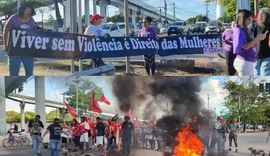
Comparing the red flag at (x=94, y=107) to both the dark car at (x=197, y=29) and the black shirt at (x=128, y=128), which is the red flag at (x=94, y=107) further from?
the dark car at (x=197, y=29)

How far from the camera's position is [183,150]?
3359 mm

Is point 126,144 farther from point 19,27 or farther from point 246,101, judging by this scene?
point 19,27

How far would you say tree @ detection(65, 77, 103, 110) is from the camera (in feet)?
11.1

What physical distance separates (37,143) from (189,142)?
1.16 metres

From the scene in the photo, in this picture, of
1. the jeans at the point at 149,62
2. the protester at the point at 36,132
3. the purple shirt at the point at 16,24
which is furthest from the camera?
the jeans at the point at 149,62

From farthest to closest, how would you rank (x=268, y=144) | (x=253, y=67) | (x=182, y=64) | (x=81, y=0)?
(x=182, y=64), (x=81, y=0), (x=253, y=67), (x=268, y=144)

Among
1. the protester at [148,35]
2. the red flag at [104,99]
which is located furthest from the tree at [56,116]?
the protester at [148,35]

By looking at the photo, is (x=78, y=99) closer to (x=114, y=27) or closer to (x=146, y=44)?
(x=146, y=44)

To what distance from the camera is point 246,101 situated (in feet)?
10.9

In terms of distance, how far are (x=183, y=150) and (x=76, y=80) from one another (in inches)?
38.2

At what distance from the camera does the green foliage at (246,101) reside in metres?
3.30

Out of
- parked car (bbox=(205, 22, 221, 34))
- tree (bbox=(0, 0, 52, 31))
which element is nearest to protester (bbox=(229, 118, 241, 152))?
tree (bbox=(0, 0, 52, 31))

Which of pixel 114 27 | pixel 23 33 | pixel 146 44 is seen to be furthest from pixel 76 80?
pixel 114 27

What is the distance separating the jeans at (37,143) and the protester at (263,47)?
6.41 feet
